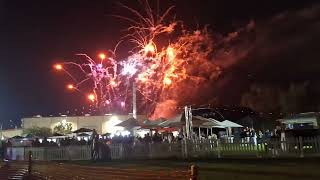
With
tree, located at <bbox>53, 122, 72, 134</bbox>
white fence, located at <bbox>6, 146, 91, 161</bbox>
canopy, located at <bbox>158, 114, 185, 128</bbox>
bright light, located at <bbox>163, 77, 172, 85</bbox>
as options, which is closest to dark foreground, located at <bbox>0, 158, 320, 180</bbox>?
white fence, located at <bbox>6, 146, 91, 161</bbox>

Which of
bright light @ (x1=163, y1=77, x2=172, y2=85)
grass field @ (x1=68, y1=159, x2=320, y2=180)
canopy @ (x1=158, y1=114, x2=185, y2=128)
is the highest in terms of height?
bright light @ (x1=163, y1=77, x2=172, y2=85)

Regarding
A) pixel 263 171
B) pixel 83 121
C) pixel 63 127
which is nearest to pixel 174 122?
pixel 263 171

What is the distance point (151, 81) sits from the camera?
143 ft

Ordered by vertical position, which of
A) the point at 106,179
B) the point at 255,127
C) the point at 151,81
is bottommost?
the point at 106,179

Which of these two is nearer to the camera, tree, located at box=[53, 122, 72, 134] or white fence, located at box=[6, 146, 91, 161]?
white fence, located at box=[6, 146, 91, 161]

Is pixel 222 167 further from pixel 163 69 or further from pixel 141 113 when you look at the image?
pixel 141 113


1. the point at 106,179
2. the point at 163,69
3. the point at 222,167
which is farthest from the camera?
the point at 163,69

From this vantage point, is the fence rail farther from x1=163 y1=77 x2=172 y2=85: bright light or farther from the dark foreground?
x1=163 y1=77 x2=172 y2=85: bright light

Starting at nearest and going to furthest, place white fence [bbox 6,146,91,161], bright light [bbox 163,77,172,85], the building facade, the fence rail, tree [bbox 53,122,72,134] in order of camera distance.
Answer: the fence rail, white fence [bbox 6,146,91,161], bright light [bbox 163,77,172,85], tree [bbox 53,122,72,134], the building facade

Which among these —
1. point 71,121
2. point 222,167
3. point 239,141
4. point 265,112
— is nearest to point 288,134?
point 239,141

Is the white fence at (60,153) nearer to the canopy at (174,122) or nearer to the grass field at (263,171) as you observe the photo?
the canopy at (174,122)

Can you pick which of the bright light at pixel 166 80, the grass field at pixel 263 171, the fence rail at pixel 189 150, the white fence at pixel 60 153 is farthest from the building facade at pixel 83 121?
the grass field at pixel 263 171

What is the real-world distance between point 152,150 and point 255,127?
16.2m

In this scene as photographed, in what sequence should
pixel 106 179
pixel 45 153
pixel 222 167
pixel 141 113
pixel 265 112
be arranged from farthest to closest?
pixel 141 113
pixel 265 112
pixel 45 153
pixel 222 167
pixel 106 179
